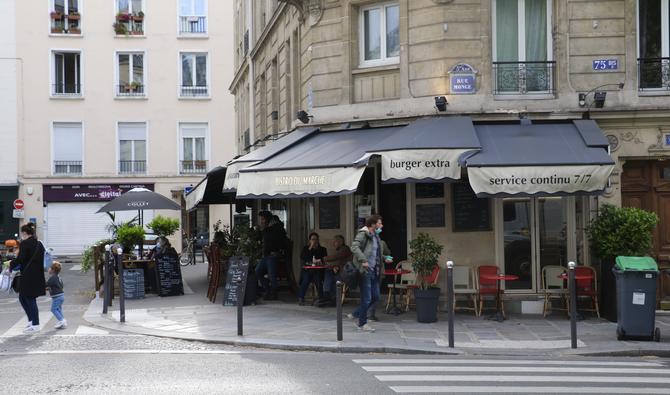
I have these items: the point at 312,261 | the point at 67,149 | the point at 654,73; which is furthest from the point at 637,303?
the point at 67,149

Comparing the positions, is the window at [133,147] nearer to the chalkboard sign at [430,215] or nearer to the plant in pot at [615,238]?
the chalkboard sign at [430,215]

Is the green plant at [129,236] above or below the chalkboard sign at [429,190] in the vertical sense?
below

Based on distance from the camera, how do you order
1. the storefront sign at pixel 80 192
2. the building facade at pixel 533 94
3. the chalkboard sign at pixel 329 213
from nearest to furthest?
the building facade at pixel 533 94 < the chalkboard sign at pixel 329 213 < the storefront sign at pixel 80 192

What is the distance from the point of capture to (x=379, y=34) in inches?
601

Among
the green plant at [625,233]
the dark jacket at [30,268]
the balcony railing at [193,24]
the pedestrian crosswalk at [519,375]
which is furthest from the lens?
the balcony railing at [193,24]

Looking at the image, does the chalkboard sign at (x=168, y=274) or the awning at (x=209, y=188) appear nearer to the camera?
the chalkboard sign at (x=168, y=274)

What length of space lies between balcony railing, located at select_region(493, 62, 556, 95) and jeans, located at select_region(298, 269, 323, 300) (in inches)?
187

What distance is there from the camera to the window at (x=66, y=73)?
38719 millimetres

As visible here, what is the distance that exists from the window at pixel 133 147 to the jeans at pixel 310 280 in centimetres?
2545

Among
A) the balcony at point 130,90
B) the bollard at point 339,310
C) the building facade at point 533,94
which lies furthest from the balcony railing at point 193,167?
the bollard at point 339,310

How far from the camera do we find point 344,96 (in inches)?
601

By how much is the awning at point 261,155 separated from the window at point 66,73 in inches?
1002

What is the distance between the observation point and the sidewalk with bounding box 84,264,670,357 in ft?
35.1

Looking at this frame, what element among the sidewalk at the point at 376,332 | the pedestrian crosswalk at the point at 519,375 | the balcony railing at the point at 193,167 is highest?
the balcony railing at the point at 193,167
